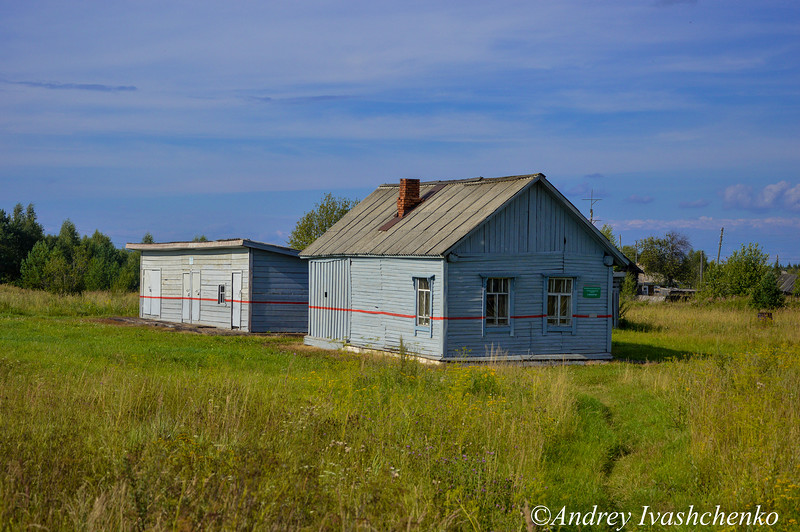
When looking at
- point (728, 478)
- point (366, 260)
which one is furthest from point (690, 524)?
point (366, 260)

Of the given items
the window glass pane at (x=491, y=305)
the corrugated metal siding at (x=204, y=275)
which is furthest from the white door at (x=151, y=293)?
the window glass pane at (x=491, y=305)

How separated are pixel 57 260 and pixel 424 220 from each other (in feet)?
98.2

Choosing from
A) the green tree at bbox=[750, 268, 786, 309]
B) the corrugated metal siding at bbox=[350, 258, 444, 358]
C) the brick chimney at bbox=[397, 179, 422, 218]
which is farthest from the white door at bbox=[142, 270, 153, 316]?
the green tree at bbox=[750, 268, 786, 309]

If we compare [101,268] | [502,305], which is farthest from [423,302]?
[101,268]

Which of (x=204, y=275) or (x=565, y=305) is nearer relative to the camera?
(x=565, y=305)

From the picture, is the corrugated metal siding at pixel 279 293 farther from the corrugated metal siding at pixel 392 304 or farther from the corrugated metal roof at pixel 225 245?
the corrugated metal siding at pixel 392 304

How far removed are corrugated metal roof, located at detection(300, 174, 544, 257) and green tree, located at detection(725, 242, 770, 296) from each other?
27.9 meters

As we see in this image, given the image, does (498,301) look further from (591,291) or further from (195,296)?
(195,296)

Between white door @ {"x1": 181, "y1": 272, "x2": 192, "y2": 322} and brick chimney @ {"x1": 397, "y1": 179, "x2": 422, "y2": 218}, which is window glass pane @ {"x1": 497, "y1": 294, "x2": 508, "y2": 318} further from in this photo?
white door @ {"x1": 181, "y1": 272, "x2": 192, "y2": 322}

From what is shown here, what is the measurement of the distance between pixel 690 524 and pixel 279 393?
546cm

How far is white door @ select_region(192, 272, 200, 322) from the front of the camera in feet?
105

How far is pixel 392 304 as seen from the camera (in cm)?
2211

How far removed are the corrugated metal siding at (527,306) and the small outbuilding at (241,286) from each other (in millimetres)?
10676

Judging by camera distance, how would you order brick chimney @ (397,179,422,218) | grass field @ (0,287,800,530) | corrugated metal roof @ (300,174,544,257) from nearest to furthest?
grass field @ (0,287,800,530) < corrugated metal roof @ (300,174,544,257) < brick chimney @ (397,179,422,218)
